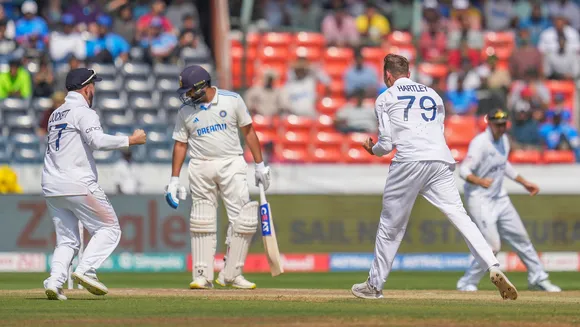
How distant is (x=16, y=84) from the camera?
2261 cm

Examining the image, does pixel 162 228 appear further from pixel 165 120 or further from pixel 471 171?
pixel 471 171

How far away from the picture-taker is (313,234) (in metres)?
20.2

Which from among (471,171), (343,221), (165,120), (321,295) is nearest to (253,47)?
(165,120)

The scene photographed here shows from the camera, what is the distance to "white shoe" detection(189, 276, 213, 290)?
12617 mm

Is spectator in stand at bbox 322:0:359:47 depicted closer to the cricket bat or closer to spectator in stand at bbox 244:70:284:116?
spectator in stand at bbox 244:70:284:116

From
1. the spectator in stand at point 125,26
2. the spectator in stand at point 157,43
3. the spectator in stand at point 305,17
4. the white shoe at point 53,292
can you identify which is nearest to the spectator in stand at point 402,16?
the spectator in stand at point 305,17

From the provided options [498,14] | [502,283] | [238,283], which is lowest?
[238,283]

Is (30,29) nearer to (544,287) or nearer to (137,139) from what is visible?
(544,287)

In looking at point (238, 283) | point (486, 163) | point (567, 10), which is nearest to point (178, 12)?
point (567, 10)

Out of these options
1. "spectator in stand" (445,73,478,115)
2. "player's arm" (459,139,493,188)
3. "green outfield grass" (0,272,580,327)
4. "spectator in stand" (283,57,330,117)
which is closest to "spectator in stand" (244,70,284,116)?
"spectator in stand" (283,57,330,117)

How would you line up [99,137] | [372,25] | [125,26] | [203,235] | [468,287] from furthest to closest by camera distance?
[372,25] < [125,26] < [468,287] < [203,235] < [99,137]

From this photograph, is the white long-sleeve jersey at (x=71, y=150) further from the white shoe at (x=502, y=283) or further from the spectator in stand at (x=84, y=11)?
the spectator in stand at (x=84, y=11)

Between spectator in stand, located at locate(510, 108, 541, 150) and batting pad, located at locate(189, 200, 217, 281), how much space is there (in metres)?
12.3

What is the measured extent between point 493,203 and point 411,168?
157 inches
